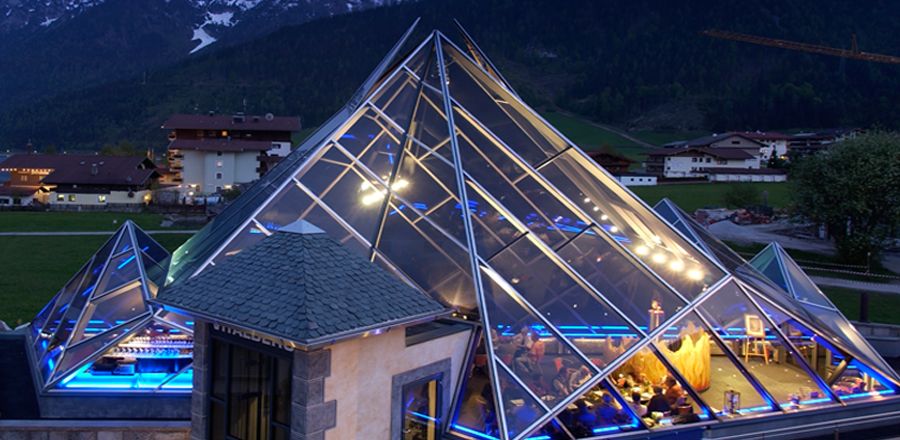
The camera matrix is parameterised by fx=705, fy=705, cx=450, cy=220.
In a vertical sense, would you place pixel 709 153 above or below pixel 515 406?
above

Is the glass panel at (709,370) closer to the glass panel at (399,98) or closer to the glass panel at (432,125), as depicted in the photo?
the glass panel at (432,125)

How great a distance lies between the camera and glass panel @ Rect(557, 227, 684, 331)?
14398 mm

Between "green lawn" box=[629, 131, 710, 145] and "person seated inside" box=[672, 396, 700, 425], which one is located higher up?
"green lawn" box=[629, 131, 710, 145]

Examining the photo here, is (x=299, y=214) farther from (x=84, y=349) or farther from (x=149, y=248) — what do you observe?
(x=149, y=248)

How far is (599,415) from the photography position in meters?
13.4

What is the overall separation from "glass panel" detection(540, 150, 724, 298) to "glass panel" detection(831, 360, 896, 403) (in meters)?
3.63

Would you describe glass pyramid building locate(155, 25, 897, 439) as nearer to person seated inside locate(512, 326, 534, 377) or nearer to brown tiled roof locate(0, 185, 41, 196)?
person seated inside locate(512, 326, 534, 377)

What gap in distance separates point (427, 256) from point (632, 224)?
5446 mm

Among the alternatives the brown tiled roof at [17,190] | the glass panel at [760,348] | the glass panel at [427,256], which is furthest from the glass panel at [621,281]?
the brown tiled roof at [17,190]

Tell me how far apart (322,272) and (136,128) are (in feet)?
593

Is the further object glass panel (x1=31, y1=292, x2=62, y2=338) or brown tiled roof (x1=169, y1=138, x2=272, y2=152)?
brown tiled roof (x1=169, y1=138, x2=272, y2=152)

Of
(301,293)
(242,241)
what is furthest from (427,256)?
(301,293)

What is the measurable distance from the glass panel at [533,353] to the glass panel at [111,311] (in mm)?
8231

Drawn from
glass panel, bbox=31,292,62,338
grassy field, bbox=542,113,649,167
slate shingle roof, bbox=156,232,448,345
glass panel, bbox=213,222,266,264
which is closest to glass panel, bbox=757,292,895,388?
slate shingle roof, bbox=156,232,448,345
